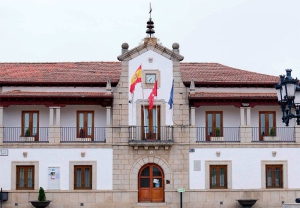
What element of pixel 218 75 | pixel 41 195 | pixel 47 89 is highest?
pixel 218 75

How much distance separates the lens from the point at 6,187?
3919 centimetres

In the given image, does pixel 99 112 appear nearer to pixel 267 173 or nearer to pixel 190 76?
pixel 190 76

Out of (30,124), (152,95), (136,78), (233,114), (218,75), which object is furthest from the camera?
(218,75)

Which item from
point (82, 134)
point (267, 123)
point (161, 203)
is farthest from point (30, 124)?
point (267, 123)

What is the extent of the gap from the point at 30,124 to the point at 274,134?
13.5 metres

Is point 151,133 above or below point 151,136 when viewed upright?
above

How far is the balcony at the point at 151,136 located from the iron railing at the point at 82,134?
172 centimetres

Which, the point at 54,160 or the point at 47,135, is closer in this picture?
the point at 54,160

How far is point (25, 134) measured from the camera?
4012 cm

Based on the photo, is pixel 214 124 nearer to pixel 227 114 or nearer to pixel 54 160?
pixel 227 114

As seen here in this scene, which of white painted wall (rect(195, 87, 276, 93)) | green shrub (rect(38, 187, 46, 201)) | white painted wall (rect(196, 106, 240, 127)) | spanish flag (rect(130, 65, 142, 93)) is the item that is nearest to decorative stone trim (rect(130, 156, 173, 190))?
white painted wall (rect(196, 106, 240, 127))

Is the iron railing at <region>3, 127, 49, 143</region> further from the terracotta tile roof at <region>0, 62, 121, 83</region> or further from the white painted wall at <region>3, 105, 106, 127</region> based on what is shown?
the terracotta tile roof at <region>0, 62, 121, 83</region>

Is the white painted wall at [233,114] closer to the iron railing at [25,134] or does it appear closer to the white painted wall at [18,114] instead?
the white painted wall at [18,114]

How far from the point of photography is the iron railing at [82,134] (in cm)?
4003
